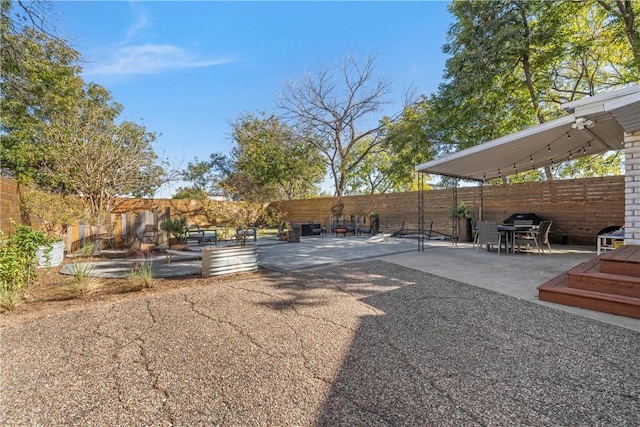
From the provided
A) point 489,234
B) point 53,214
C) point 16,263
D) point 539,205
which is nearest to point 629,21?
point 539,205

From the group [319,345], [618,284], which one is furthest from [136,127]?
[618,284]

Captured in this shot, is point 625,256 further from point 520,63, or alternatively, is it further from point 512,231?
point 520,63

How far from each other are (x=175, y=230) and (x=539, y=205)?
1138 centimetres

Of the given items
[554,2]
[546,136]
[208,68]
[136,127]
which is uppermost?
[554,2]

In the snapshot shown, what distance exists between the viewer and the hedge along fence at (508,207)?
8.02 m

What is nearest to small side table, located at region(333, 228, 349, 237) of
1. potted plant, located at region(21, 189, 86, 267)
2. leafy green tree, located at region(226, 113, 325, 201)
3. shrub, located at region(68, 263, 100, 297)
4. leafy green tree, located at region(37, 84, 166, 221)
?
leafy green tree, located at region(226, 113, 325, 201)

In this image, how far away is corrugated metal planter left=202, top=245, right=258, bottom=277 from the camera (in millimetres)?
→ 5266

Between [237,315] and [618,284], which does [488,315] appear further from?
[237,315]

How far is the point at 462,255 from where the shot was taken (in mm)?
7652

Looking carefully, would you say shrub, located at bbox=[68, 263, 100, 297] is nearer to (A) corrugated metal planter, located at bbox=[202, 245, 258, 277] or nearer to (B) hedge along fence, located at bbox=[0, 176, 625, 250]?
(A) corrugated metal planter, located at bbox=[202, 245, 258, 277]

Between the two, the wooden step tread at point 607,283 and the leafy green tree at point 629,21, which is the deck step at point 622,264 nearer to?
the wooden step tread at point 607,283

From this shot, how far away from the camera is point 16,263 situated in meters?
3.91

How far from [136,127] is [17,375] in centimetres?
1427

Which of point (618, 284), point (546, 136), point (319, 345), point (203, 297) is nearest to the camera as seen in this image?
point (319, 345)
